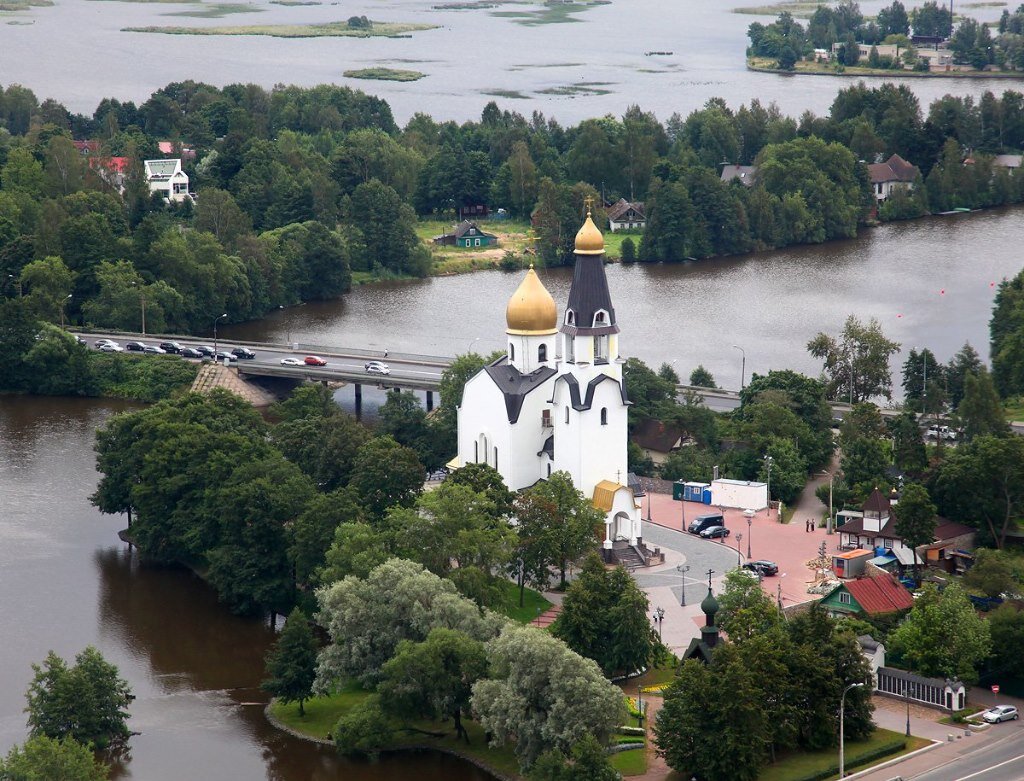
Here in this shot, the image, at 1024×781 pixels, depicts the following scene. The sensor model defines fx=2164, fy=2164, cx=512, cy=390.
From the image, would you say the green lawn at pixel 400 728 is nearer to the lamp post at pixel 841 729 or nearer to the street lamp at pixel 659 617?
the street lamp at pixel 659 617

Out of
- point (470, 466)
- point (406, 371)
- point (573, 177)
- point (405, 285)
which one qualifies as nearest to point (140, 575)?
point (470, 466)

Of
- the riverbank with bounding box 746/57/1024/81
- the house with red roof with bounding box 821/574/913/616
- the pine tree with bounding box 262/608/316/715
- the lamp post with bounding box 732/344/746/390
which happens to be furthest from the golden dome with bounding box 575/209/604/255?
the riverbank with bounding box 746/57/1024/81

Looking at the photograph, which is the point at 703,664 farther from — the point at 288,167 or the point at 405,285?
the point at 288,167

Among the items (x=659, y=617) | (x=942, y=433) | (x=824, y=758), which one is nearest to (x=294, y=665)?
(x=659, y=617)

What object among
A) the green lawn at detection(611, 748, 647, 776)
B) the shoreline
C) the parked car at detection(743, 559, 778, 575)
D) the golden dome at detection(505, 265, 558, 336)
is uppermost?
the golden dome at detection(505, 265, 558, 336)

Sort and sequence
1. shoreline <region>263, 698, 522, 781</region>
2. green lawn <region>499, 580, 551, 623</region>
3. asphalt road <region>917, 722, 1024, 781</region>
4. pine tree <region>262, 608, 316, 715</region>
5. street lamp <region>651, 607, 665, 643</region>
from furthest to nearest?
green lawn <region>499, 580, 551, 623</region> → street lamp <region>651, 607, 665, 643</region> → pine tree <region>262, 608, 316, 715</region> → shoreline <region>263, 698, 522, 781</region> → asphalt road <region>917, 722, 1024, 781</region>

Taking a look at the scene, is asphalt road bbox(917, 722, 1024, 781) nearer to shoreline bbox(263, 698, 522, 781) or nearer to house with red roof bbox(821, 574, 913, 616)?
house with red roof bbox(821, 574, 913, 616)
